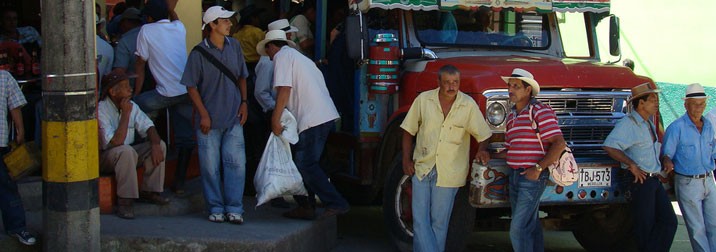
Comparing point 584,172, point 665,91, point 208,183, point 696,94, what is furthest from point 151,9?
point 665,91

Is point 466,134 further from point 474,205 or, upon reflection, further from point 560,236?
point 560,236

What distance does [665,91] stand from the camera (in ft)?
47.0

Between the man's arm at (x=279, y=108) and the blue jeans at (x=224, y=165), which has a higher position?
the man's arm at (x=279, y=108)

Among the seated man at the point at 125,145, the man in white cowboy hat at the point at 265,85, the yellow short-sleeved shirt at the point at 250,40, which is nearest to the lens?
the seated man at the point at 125,145

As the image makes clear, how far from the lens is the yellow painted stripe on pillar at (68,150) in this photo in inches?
227

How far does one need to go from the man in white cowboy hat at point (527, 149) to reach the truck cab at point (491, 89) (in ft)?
0.70

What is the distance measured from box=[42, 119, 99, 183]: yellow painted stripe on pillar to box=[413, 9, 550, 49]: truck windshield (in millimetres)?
2969

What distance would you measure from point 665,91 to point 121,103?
9.68 m

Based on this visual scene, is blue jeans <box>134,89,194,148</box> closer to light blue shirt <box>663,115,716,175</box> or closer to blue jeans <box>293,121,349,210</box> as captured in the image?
blue jeans <box>293,121,349,210</box>

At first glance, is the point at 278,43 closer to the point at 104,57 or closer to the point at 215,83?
the point at 215,83

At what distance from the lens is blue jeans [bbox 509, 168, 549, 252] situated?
20.5 feet

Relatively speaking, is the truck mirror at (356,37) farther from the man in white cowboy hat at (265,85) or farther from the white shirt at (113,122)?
the white shirt at (113,122)

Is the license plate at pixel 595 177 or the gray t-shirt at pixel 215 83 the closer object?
the license plate at pixel 595 177

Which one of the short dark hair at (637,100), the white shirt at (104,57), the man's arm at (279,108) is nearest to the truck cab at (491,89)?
the short dark hair at (637,100)
